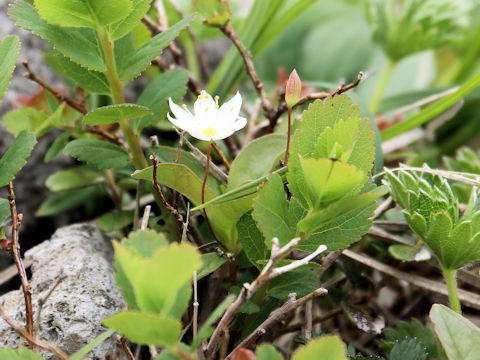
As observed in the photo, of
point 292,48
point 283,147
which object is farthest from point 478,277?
point 292,48

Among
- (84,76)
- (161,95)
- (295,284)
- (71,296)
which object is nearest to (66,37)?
(84,76)

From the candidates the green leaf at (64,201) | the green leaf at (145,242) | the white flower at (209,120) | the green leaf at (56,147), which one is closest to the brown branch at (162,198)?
the white flower at (209,120)

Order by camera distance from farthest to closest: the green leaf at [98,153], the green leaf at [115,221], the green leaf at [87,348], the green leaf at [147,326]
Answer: the green leaf at [115,221] → the green leaf at [98,153] → the green leaf at [87,348] → the green leaf at [147,326]

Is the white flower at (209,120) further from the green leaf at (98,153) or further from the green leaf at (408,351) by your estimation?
the green leaf at (408,351)

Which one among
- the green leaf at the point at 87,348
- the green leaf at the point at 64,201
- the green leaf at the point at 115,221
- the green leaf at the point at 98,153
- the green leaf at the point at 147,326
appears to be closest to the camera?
the green leaf at the point at 147,326

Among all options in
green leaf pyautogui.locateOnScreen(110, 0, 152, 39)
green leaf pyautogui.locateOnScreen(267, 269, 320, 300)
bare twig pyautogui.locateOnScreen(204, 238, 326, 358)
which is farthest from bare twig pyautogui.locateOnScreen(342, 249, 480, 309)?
green leaf pyautogui.locateOnScreen(110, 0, 152, 39)

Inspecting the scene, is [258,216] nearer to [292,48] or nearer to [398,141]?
[398,141]
